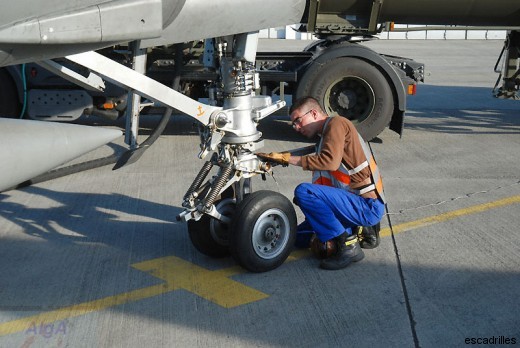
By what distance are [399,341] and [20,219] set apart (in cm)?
356

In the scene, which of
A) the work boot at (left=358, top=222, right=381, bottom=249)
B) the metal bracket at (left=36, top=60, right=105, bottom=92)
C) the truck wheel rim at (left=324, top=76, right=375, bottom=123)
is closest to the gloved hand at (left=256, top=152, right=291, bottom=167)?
the work boot at (left=358, top=222, right=381, bottom=249)

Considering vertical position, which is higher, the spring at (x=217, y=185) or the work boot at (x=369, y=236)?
the spring at (x=217, y=185)

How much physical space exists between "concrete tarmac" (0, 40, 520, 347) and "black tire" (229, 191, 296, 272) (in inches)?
4.9

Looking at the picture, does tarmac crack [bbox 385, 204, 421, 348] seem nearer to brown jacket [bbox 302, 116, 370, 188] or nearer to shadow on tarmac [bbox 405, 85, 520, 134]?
brown jacket [bbox 302, 116, 370, 188]

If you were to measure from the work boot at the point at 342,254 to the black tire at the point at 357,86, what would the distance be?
13.3 feet

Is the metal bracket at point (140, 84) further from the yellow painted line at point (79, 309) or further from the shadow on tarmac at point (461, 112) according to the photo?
the shadow on tarmac at point (461, 112)

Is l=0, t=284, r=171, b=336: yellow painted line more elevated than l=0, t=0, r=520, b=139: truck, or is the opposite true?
l=0, t=0, r=520, b=139: truck

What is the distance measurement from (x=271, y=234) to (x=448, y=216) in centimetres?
204

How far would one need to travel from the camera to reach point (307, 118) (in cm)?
540

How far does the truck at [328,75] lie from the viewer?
900 centimetres

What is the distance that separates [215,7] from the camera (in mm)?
5250

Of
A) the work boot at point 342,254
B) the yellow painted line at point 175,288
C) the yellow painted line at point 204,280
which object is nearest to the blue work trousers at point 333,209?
the work boot at point 342,254

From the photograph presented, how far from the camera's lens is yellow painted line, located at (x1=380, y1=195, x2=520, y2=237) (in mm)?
6347

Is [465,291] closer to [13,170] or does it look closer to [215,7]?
[215,7]
